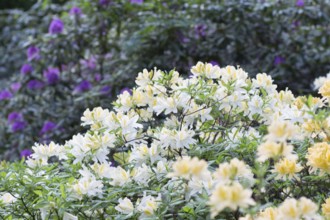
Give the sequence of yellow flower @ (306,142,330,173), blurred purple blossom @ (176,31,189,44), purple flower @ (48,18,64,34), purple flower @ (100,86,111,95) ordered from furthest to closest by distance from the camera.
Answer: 1. purple flower @ (48,18,64,34)
2. blurred purple blossom @ (176,31,189,44)
3. purple flower @ (100,86,111,95)
4. yellow flower @ (306,142,330,173)

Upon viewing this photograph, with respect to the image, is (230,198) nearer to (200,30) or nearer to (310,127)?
(310,127)

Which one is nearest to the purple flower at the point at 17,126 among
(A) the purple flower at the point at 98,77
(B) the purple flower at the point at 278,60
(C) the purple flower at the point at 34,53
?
(C) the purple flower at the point at 34,53

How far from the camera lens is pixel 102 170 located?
5.37 ft

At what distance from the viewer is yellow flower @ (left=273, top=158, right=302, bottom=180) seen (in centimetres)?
141

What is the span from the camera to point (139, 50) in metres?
3.95

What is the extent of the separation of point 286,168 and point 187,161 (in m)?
0.31

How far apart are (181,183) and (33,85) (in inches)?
112

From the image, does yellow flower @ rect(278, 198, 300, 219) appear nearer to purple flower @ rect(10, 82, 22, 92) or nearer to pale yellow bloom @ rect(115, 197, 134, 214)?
pale yellow bloom @ rect(115, 197, 134, 214)

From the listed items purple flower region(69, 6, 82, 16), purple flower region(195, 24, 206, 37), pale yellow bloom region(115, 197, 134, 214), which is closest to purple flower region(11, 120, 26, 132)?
purple flower region(69, 6, 82, 16)

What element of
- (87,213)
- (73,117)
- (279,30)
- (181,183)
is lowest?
(73,117)

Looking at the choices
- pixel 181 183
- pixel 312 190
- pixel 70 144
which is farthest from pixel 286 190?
pixel 70 144

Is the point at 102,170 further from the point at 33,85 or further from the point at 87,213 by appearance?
the point at 33,85

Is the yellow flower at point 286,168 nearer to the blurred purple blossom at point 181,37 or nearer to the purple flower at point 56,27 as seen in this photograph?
the blurred purple blossom at point 181,37

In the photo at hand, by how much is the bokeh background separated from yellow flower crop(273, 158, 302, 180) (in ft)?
7.65
